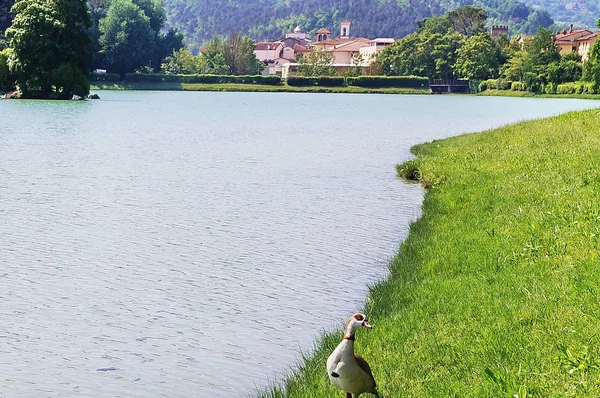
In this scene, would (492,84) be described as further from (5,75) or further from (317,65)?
(5,75)

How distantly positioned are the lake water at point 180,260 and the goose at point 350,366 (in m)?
2.77

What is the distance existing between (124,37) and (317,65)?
1656 inches

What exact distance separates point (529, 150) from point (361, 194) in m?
5.11

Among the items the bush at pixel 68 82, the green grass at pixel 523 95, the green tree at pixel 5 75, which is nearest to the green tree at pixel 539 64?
the green grass at pixel 523 95

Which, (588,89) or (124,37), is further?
(124,37)

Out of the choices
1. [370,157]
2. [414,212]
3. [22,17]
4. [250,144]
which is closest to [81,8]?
[22,17]

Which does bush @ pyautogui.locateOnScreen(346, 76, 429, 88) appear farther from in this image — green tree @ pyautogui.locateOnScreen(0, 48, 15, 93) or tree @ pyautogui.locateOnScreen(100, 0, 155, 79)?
green tree @ pyautogui.locateOnScreen(0, 48, 15, 93)

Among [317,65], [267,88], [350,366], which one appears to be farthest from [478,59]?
[350,366]

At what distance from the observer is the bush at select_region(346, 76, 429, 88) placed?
15838 centimetres

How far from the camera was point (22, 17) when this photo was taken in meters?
84.1

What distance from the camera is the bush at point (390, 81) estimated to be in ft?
520

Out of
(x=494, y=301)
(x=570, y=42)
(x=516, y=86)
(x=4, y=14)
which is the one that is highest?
(x=4, y=14)

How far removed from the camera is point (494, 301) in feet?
Answer: 35.2

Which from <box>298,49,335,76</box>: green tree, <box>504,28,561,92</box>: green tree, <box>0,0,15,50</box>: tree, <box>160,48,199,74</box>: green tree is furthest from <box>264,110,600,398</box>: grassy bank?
<box>298,49,335,76</box>: green tree
